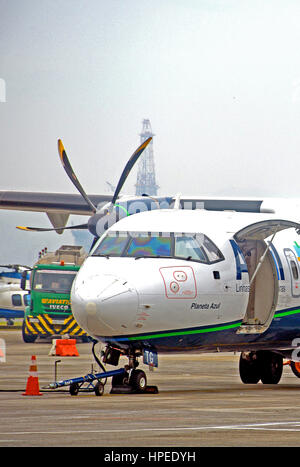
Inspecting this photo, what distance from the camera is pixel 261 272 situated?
66.3 feet

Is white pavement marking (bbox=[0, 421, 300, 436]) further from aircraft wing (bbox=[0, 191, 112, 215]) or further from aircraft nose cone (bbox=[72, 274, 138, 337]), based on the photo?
aircraft wing (bbox=[0, 191, 112, 215])

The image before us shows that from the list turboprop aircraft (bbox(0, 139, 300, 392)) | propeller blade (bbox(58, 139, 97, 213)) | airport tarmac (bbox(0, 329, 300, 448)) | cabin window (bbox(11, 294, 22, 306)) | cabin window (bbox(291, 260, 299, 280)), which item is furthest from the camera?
cabin window (bbox(11, 294, 22, 306))

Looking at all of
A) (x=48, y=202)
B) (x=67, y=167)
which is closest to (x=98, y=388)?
(x=67, y=167)

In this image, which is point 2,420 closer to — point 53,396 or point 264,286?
point 53,396

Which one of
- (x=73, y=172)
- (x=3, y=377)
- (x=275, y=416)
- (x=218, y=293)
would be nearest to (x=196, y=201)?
(x=73, y=172)

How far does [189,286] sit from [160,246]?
0.85 meters

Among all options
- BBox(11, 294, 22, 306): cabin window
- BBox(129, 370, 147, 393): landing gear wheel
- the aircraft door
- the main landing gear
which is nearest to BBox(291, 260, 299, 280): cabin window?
the aircraft door

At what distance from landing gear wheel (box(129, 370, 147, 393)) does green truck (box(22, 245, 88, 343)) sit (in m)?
23.4

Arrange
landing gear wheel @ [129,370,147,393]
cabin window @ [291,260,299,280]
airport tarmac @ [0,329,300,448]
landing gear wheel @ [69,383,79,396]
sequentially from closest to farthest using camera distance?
airport tarmac @ [0,329,300,448] < landing gear wheel @ [69,383,79,396] < landing gear wheel @ [129,370,147,393] < cabin window @ [291,260,299,280]

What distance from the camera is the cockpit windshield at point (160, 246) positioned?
1798cm

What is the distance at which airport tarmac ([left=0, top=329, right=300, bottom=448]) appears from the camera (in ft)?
37.9

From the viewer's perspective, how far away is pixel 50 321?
41.6 meters

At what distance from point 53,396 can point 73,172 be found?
11719mm

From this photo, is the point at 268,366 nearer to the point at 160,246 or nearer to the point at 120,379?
the point at 120,379
